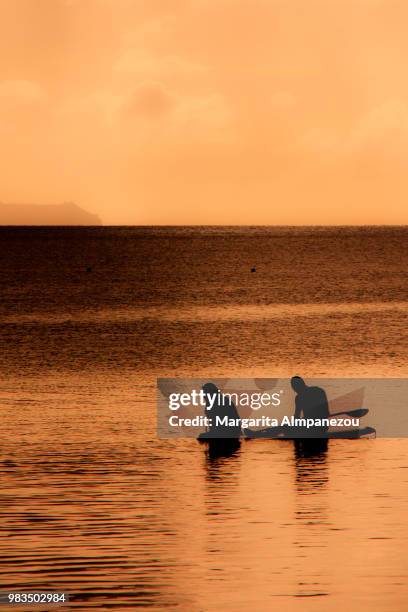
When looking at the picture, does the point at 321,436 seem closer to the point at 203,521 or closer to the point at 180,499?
the point at 180,499

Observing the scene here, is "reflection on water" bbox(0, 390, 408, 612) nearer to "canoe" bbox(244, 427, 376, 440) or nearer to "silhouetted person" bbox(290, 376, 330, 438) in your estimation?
"canoe" bbox(244, 427, 376, 440)

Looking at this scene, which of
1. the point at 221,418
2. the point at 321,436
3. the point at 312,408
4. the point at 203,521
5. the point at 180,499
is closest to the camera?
the point at 203,521

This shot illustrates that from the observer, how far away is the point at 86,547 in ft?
68.7

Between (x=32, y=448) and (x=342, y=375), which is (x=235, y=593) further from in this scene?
(x=342, y=375)

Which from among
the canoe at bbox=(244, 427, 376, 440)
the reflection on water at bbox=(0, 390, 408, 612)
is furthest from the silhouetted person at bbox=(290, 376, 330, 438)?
the reflection on water at bbox=(0, 390, 408, 612)

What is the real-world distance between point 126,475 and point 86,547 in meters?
6.70

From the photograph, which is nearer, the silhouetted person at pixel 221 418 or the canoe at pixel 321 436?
the silhouetted person at pixel 221 418

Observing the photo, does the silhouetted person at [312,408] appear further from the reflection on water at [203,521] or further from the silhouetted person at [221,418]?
the silhouetted person at [221,418]

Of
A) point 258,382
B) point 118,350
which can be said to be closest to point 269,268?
point 118,350

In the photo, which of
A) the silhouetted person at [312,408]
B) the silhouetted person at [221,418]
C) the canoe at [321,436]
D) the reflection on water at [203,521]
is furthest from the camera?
the canoe at [321,436]

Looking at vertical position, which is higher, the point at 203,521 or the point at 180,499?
the point at 180,499

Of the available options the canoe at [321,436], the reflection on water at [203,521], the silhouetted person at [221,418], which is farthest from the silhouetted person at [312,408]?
the silhouetted person at [221,418]

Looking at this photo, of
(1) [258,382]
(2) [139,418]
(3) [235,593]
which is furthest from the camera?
(1) [258,382]

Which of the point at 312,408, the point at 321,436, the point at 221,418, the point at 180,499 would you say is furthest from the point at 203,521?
the point at 312,408
